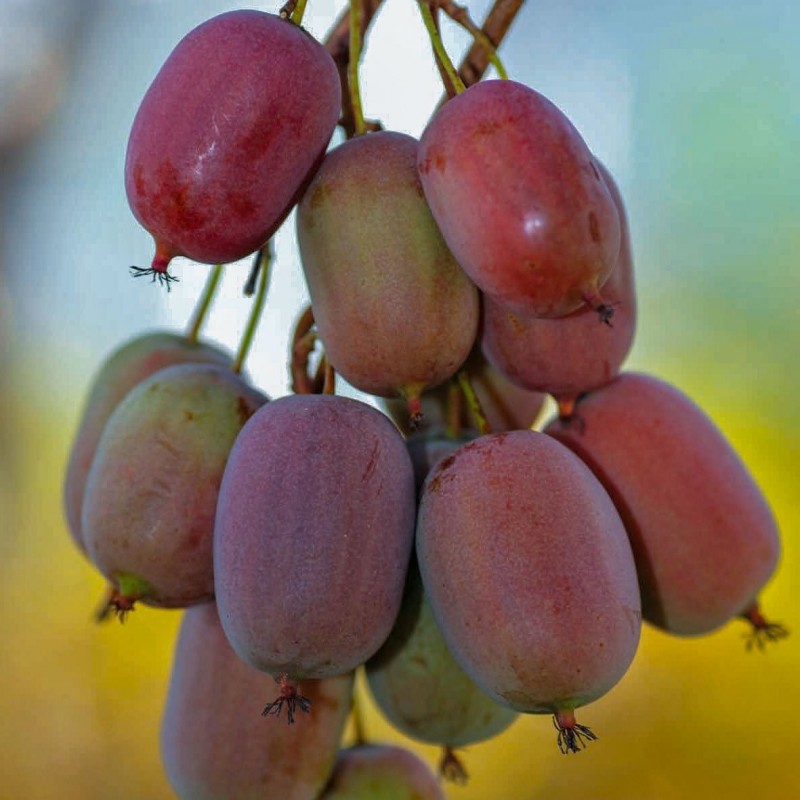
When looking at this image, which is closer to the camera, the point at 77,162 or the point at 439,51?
the point at 439,51

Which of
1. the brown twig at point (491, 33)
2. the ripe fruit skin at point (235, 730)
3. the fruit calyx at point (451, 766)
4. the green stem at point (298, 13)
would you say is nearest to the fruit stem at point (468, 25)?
the brown twig at point (491, 33)

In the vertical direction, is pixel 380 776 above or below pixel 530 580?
below

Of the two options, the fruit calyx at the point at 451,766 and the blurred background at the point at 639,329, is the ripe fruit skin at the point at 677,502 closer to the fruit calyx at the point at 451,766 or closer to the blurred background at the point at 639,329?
the fruit calyx at the point at 451,766

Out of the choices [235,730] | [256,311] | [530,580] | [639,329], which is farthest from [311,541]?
[639,329]

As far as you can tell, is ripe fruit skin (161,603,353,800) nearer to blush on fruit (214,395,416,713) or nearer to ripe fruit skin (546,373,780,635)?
blush on fruit (214,395,416,713)

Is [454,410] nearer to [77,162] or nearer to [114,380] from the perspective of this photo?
[114,380]

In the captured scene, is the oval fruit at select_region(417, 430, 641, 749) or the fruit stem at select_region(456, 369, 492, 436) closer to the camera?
the oval fruit at select_region(417, 430, 641, 749)

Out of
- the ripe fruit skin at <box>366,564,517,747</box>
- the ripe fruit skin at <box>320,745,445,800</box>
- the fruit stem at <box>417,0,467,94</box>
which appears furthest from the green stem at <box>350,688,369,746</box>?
the fruit stem at <box>417,0,467,94</box>
